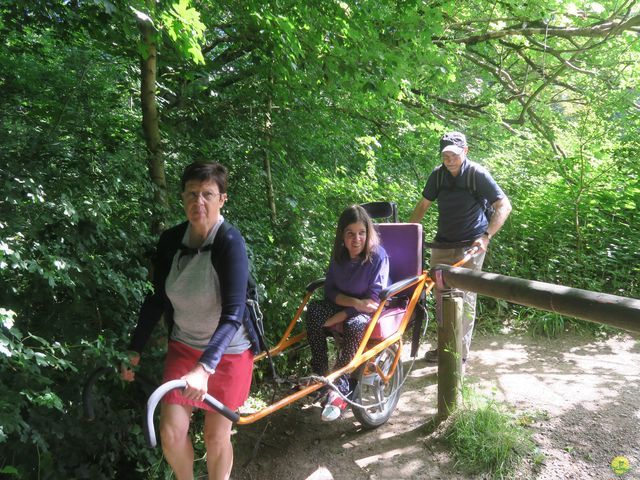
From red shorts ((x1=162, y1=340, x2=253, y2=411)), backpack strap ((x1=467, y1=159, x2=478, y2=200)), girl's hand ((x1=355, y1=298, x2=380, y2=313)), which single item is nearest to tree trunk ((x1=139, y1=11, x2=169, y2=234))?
red shorts ((x1=162, y1=340, x2=253, y2=411))

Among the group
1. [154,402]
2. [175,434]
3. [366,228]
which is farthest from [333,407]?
[154,402]

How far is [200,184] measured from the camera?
224 centimetres

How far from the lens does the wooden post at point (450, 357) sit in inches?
136

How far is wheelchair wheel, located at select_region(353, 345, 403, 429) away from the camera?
3.36 metres

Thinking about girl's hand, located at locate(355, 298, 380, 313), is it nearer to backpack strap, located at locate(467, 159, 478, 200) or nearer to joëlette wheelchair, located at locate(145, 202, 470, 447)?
joëlette wheelchair, located at locate(145, 202, 470, 447)

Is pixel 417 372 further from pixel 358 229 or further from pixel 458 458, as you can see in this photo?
pixel 358 229

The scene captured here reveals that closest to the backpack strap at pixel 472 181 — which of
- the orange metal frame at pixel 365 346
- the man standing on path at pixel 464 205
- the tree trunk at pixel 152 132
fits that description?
the man standing on path at pixel 464 205

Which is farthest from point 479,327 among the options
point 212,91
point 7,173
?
point 7,173

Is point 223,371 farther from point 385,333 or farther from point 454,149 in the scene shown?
point 454,149

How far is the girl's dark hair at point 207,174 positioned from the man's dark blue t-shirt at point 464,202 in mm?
2578

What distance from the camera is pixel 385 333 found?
10.9 ft

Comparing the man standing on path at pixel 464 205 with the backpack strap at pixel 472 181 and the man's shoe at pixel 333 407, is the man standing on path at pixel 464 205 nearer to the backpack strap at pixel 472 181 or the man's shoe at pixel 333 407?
the backpack strap at pixel 472 181

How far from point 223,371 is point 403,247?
2158 mm

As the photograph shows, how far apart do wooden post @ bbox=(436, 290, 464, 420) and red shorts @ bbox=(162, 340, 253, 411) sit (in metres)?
1.72
